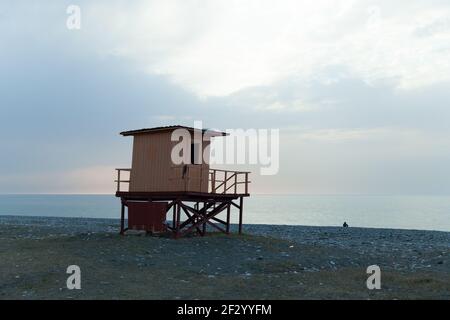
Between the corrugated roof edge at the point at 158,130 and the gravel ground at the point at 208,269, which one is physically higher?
the corrugated roof edge at the point at 158,130

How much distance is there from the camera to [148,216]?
29531 millimetres

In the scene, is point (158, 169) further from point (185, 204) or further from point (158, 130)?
point (185, 204)

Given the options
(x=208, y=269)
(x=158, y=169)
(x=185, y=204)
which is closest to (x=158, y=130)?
(x=158, y=169)

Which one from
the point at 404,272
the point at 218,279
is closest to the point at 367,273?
the point at 404,272

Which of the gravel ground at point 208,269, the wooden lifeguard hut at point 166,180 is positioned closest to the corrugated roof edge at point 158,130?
the wooden lifeguard hut at point 166,180

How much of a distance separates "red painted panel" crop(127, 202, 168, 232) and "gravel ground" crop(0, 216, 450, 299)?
2.20m

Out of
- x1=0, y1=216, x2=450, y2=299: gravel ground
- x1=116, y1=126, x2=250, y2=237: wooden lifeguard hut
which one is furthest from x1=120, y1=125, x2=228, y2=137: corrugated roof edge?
x1=0, y1=216, x2=450, y2=299: gravel ground

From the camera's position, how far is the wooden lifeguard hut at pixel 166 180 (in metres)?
28.5

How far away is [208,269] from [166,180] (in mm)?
9656

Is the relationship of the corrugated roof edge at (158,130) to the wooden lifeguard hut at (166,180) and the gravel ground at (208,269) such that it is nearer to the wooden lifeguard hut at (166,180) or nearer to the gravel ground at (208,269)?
the wooden lifeguard hut at (166,180)

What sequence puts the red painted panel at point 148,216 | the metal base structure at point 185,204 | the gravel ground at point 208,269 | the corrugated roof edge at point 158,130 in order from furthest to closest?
the red painted panel at point 148,216
the metal base structure at point 185,204
the corrugated roof edge at point 158,130
the gravel ground at point 208,269

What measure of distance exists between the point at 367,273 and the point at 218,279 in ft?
17.9
